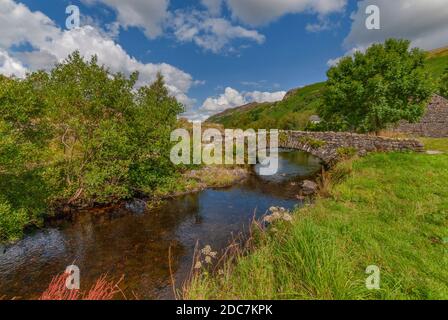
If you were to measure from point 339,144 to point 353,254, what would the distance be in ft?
62.3

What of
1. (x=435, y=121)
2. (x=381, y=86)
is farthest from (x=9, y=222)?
(x=435, y=121)

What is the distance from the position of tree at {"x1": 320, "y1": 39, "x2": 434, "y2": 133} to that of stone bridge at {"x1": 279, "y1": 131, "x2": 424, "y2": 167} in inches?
202

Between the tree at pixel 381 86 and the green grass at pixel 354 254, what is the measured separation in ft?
48.6

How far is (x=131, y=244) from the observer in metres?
12.2

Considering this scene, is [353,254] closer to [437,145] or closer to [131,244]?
[131,244]

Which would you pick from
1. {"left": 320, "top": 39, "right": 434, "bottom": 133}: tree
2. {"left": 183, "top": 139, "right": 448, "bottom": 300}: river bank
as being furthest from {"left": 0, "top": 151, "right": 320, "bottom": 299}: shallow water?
{"left": 320, "top": 39, "right": 434, "bottom": 133}: tree

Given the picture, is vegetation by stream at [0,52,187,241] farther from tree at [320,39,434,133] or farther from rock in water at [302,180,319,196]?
tree at [320,39,434,133]

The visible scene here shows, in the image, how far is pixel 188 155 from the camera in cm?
1925

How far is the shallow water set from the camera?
9.36 m

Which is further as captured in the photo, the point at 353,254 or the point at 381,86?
the point at 381,86

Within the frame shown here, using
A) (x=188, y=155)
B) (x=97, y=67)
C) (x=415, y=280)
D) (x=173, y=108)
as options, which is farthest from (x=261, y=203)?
(x=97, y=67)

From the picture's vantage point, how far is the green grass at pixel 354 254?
577 centimetres
